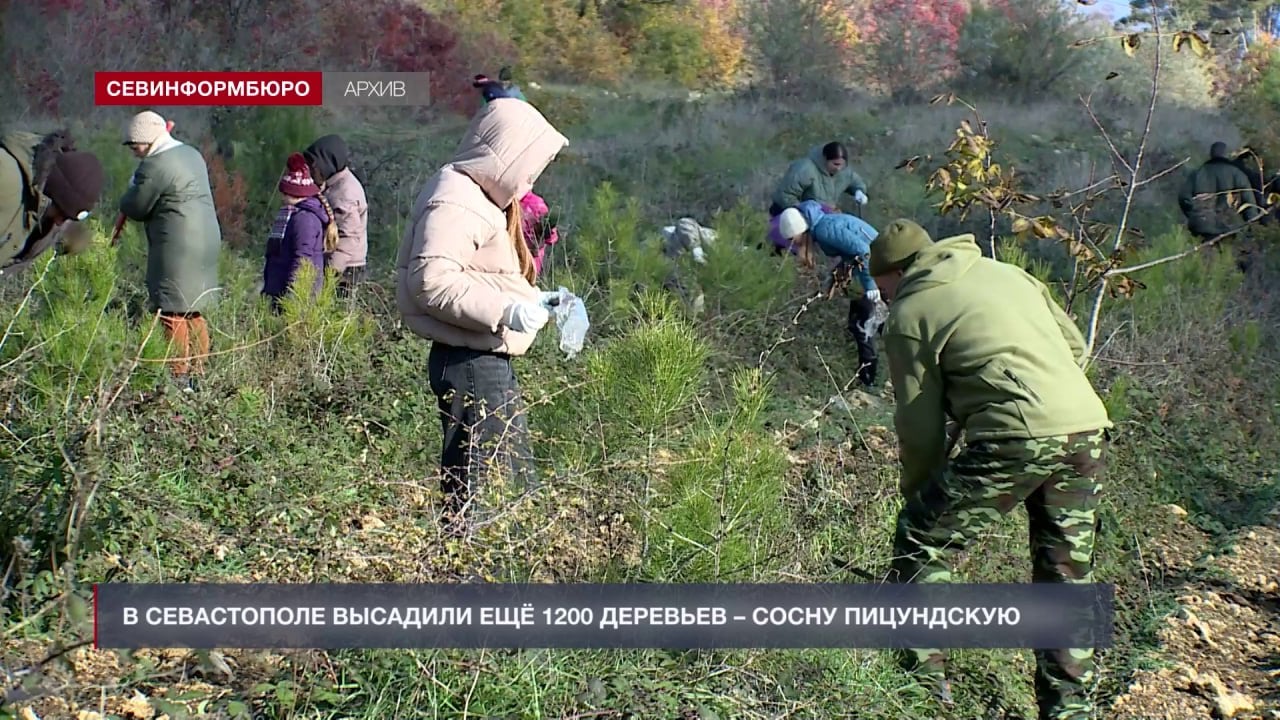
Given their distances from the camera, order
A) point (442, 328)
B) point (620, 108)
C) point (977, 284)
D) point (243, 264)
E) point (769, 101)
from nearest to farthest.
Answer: point (977, 284)
point (442, 328)
point (243, 264)
point (620, 108)
point (769, 101)

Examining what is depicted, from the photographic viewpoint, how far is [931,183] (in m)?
5.38

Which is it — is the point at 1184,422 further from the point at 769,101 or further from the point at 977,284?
the point at 769,101

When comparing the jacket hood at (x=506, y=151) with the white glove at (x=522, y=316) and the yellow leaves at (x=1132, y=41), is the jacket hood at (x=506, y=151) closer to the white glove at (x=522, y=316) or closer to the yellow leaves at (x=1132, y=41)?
the white glove at (x=522, y=316)

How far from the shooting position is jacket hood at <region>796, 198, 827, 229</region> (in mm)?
8297

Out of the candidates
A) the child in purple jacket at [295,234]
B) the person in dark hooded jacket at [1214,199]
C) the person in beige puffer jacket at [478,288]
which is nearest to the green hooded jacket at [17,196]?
the person in beige puffer jacket at [478,288]

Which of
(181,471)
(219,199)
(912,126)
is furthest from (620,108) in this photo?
(181,471)

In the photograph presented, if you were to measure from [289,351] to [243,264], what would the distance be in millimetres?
2925

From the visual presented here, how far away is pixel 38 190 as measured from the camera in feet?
15.2

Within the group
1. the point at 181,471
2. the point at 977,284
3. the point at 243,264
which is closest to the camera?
the point at 977,284

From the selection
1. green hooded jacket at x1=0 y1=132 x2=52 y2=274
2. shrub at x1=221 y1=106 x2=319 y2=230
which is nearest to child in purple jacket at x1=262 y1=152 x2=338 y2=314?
green hooded jacket at x1=0 y1=132 x2=52 y2=274

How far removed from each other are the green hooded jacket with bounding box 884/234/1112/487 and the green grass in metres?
0.60

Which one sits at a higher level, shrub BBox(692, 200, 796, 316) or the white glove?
the white glove

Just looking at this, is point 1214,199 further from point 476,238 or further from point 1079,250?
point 476,238

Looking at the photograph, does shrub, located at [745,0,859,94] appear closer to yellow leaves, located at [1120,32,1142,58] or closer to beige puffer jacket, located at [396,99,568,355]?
yellow leaves, located at [1120,32,1142,58]
